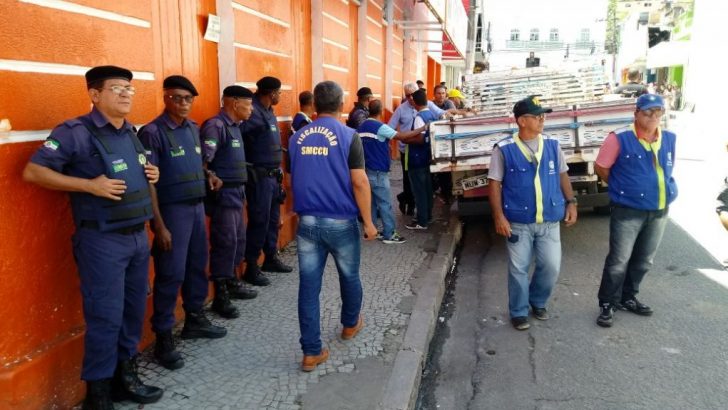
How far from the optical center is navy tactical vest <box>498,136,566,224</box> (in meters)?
4.39

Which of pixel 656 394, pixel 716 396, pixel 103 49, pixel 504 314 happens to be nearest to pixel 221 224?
pixel 103 49

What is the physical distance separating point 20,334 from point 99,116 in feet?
3.89

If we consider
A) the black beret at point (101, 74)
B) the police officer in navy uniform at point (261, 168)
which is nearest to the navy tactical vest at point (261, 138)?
the police officer in navy uniform at point (261, 168)

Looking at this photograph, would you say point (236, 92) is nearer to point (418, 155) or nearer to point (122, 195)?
point (122, 195)

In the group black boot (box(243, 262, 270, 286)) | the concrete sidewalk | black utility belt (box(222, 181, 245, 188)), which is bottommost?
the concrete sidewalk

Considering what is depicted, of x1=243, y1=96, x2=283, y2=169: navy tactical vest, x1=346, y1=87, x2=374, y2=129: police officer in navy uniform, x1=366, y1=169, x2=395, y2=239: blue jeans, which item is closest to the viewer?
x1=243, y1=96, x2=283, y2=169: navy tactical vest

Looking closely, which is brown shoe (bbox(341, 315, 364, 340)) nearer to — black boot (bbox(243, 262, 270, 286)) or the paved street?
the paved street

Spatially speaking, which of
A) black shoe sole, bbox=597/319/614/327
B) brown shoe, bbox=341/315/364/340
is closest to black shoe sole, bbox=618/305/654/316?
black shoe sole, bbox=597/319/614/327

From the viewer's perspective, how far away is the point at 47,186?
2768 mm

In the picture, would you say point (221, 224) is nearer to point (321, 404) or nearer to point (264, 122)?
point (264, 122)

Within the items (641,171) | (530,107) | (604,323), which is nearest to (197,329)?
(530,107)

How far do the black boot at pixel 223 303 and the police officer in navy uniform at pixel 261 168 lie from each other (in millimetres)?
750

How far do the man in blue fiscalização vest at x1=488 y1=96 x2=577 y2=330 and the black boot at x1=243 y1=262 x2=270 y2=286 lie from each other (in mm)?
2195

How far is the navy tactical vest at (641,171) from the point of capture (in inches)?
175
